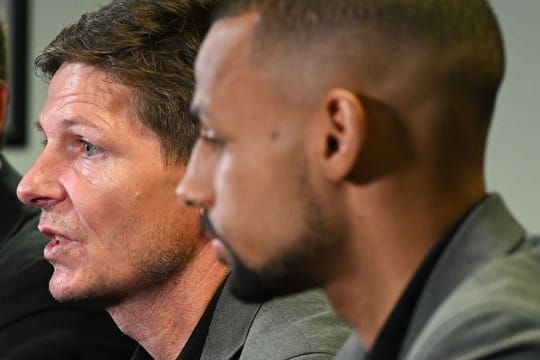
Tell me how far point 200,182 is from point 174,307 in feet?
1.79

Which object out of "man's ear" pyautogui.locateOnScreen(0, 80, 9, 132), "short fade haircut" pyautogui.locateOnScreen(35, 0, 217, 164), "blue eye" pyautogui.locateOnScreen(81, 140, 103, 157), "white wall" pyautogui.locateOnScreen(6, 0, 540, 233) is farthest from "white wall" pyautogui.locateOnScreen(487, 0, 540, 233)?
"blue eye" pyautogui.locateOnScreen(81, 140, 103, 157)

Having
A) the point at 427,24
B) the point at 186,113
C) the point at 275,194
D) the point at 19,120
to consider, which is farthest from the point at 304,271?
the point at 19,120

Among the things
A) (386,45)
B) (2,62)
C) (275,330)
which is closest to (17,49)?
(2,62)

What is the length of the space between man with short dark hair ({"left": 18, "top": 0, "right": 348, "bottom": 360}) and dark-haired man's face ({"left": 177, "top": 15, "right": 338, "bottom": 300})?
0.47 m

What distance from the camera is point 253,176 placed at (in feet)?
3.04

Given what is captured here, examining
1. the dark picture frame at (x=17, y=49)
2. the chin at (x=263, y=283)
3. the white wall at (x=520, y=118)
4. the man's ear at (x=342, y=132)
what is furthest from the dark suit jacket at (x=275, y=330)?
the dark picture frame at (x=17, y=49)

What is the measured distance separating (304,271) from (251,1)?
9.2 inches

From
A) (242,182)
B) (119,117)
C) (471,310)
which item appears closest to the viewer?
(471,310)

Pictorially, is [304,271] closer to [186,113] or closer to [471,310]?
[471,310]

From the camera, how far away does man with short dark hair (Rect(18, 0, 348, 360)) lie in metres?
1.45

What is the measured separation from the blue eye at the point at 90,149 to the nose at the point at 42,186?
0.15 feet

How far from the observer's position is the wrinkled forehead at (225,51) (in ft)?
3.10

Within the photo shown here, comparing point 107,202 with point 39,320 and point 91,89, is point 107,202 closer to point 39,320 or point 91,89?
point 91,89

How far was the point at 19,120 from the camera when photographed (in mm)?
3133
